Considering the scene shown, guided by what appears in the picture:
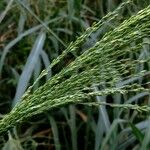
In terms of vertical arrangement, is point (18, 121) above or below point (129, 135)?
above

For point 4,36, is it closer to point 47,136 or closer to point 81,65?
point 47,136

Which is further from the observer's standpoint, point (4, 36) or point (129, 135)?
point (4, 36)

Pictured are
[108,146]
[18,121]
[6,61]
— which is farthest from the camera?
[6,61]

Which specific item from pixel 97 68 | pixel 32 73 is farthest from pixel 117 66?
pixel 32 73

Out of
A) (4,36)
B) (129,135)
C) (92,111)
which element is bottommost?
(129,135)

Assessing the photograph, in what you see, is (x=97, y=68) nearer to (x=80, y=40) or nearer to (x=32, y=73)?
(x=80, y=40)

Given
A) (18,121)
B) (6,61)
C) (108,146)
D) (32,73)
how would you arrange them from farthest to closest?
(6,61)
(32,73)
(108,146)
(18,121)
